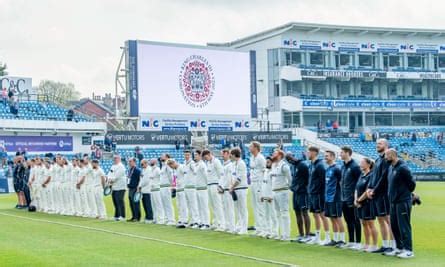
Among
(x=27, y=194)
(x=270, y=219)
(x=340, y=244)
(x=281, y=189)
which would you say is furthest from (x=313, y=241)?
(x=27, y=194)

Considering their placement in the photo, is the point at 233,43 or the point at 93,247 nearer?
the point at 93,247

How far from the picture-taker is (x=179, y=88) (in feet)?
172

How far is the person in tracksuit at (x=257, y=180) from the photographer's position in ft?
64.1

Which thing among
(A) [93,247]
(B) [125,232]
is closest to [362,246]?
(A) [93,247]

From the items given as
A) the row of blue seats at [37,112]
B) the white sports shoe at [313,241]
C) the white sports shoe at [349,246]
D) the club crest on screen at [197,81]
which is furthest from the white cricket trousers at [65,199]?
the club crest on screen at [197,81]

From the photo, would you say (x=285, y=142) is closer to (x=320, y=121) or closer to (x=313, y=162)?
(x=320, y=121)

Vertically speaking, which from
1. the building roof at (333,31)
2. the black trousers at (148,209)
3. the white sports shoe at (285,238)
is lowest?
the white sports shoe at (285,238)

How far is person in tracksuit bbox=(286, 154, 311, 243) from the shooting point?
58.6 ft

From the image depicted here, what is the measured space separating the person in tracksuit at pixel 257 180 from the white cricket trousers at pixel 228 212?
0.84 metres

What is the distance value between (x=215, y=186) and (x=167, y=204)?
8.26 ft

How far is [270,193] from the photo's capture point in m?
18.8

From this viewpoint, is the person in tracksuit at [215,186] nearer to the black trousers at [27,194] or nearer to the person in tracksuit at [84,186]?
the person in tracksuit at [84,186]

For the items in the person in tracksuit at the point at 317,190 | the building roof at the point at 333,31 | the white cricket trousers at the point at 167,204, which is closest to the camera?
the person in tracksuit at the point at 317,190

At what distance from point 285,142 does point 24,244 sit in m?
42.1
